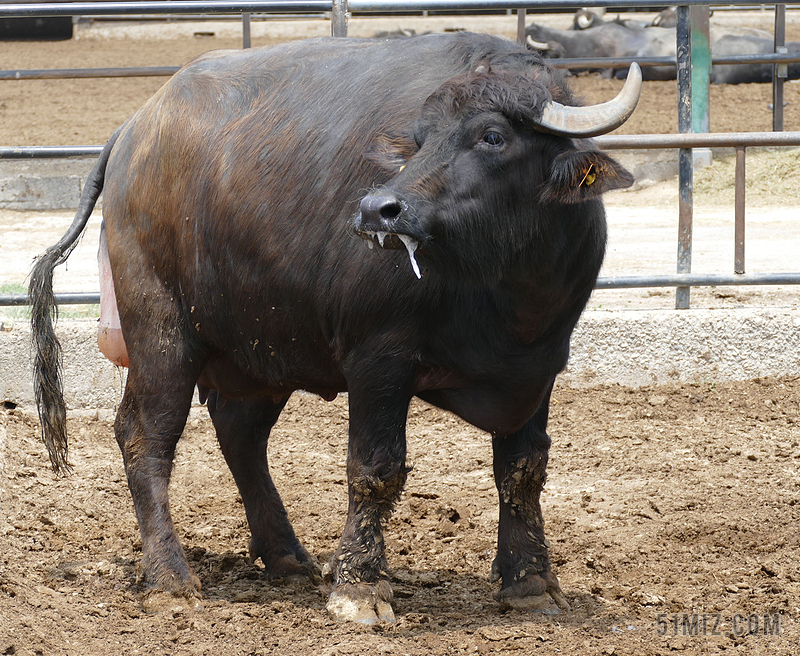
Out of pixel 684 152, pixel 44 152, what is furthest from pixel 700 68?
pixel 44 152

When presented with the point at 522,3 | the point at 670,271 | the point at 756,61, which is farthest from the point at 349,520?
the point at 756,61

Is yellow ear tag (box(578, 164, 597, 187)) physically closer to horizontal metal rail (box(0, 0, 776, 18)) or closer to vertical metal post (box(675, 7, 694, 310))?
horizontal metal rail (box(0, 0, 776, 18))

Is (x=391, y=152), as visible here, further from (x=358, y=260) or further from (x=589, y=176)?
(x=589, y=176)

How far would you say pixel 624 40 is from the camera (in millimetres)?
18219

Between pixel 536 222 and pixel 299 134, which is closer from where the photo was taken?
pixel 536 222

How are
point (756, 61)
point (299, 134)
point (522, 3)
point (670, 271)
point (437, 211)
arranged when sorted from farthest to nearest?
point (756, 61), point (670, 271), point (522, 3), point (299, 134), point (437, 211)

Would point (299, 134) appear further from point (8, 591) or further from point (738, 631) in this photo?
point (738, 631)

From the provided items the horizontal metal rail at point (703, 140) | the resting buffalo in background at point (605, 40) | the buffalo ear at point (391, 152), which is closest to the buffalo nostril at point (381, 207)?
the buffalo ear at point (391, 152)

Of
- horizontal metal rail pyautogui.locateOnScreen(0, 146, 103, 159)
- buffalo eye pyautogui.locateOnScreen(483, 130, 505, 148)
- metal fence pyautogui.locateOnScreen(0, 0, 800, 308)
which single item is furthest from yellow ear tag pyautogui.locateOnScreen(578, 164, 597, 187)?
horizontal metal rail pyautogui.locateOnScreen(0, 146, 103, 159)

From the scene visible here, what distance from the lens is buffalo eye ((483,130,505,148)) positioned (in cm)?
338

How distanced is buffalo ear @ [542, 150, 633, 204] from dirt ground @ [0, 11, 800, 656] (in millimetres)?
1495

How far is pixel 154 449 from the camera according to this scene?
4.32m

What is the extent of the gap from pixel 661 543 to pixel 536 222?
5.82 ft

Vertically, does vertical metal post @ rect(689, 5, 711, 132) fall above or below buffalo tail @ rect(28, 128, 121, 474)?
above
